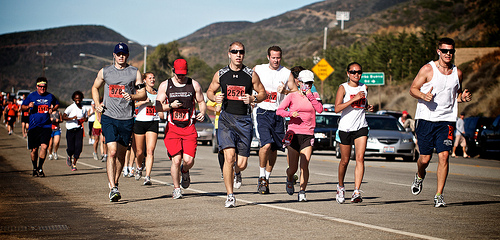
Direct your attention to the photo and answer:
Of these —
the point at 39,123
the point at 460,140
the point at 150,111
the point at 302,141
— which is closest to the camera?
the point at 302,141

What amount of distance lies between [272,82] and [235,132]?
1999mm

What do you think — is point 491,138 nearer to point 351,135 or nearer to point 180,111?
point 351,135

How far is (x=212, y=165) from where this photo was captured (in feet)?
66.0

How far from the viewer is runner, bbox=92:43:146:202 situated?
35.8 feet

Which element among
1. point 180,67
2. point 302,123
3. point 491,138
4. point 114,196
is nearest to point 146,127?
point 180,67

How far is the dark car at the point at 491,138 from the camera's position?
28.5 m

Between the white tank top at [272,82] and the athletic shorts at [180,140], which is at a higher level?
the white tank top at [272,82]

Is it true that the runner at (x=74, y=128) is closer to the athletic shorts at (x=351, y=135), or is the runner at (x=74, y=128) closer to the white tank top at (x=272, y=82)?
the white tank top at (x=272, y=82)

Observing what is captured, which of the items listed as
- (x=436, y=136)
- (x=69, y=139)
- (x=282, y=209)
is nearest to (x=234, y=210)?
(x=282, y=209)

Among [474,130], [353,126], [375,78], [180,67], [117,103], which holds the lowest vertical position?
[474,130]

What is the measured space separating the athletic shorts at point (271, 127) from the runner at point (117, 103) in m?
2.01

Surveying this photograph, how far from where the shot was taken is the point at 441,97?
421 inches

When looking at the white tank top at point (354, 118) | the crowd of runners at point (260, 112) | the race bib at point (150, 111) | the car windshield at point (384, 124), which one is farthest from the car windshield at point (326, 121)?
the white tank top at point (354, 118)

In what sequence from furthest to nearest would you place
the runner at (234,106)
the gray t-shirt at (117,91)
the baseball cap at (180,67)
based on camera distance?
the gray t-shirt at (117,91), the baseball cap at (180,67), the runner at (234,106)
